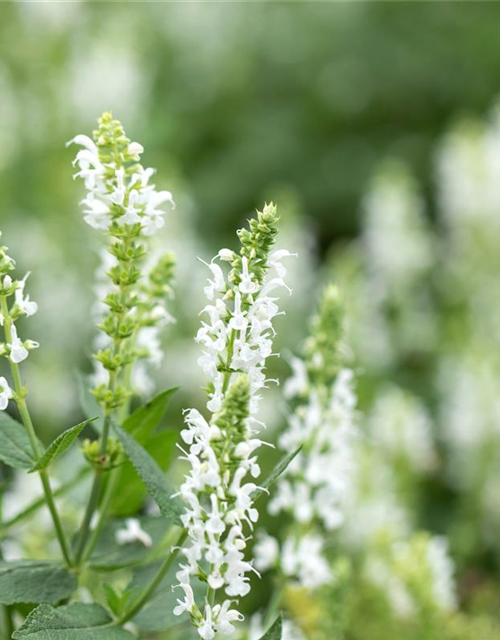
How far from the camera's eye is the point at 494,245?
4.84 meters

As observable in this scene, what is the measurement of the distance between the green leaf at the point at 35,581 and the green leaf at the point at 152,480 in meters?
0.20

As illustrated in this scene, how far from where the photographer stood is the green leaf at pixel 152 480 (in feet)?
3.74

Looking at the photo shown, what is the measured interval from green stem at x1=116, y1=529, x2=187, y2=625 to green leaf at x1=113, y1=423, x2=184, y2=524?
0.04 m

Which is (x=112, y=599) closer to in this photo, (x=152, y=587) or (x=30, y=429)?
(x=152, y=587)

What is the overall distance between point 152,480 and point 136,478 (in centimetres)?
28

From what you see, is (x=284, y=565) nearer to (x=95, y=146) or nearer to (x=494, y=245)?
(x=95, y=146)

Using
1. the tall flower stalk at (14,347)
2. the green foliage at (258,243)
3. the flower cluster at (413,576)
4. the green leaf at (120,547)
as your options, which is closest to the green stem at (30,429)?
the tall flower stalk at (14,347)

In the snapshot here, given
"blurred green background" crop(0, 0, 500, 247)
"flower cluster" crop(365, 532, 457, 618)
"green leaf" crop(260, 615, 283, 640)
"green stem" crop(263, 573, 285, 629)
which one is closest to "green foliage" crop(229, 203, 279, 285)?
"green leaf" crop(260, 615, 283, 640)

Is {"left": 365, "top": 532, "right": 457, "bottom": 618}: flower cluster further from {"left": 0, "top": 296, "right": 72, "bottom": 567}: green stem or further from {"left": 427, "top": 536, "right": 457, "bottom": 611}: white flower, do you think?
{"left": 0, "top": 296, "right": 72, "bottom": 567}: green stem

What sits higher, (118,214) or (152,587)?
(118,214)

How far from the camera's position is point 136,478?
1426mm

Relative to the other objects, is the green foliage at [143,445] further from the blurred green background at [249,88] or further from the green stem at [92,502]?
the blurred green background at [249,88]

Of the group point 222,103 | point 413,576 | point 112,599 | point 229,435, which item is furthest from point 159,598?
point 222,103

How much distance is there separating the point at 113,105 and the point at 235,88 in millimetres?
1973
